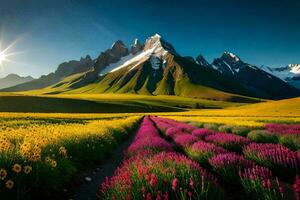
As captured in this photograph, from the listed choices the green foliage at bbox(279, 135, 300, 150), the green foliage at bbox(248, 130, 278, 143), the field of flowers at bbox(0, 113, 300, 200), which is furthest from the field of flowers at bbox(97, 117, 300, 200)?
the green foliage at bbox(248, 130, 278, 143)

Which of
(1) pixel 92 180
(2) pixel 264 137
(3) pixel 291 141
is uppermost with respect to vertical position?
(3) pixel 291 141

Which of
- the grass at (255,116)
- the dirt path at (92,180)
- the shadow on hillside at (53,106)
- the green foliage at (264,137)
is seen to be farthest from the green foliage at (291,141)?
the shadow on hillside at (53,106)

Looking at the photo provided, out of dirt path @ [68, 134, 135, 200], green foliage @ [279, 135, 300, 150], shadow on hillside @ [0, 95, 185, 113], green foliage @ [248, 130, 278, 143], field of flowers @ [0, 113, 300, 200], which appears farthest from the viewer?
shadow on hillside @ [0, 95, 185, 113]

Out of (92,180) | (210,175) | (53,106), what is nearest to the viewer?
(210,175)

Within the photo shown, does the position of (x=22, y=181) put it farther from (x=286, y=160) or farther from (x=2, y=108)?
(x=2, y=108)

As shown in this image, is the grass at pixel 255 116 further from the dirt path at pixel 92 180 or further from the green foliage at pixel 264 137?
the dirt path at pixel 92 180

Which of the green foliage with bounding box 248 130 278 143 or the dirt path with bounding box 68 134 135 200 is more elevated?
the green foliage with bounding box 248 130 278 143

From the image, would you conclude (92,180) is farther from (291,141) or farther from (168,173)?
(291,141)

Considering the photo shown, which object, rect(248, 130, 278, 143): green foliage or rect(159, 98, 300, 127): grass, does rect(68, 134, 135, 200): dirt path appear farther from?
rect(159, 98, 300, 127): grass

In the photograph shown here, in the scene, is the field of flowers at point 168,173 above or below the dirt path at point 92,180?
above

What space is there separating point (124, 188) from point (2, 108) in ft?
309

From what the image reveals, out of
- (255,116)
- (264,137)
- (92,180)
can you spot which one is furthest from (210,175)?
(255,116)

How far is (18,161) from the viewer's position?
8273 mm

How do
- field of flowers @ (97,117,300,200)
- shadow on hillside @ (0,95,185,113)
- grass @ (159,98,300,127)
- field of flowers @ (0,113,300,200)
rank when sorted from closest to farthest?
field of flowers @ (97,117,300,200) < field of flowers @ (0,113,300,200) < grass @ (159,98,300,127) < shadow on hillside @ (0,95,185,113)
